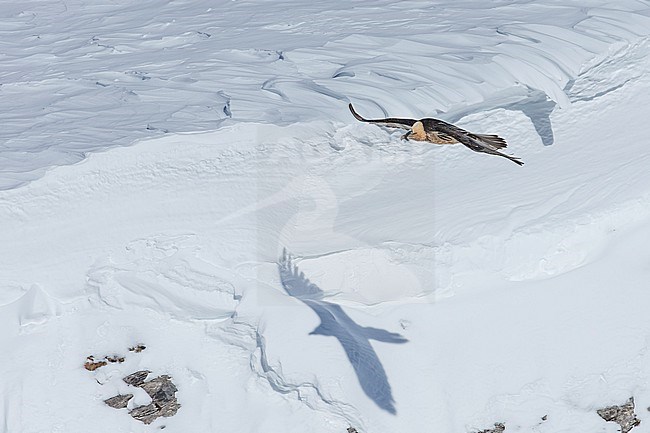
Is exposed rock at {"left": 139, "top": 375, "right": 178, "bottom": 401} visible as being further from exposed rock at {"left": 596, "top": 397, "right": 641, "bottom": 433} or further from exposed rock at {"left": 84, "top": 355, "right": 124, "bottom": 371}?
exposed rock at {"left": 596, "top": 397, "right": 641, "bottom": 433}

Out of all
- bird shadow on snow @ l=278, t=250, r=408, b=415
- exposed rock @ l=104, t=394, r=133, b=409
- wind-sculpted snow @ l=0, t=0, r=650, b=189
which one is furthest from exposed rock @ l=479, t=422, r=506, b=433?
wind-sculpted snow @ l=0, t=0, r=650, b=189

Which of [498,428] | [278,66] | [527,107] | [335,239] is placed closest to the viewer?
[498,428]

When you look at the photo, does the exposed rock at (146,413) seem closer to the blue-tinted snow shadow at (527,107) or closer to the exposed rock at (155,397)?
the exposed rock at (155,397)

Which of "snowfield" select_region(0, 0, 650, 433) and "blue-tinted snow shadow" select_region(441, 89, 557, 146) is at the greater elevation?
"blue-tinted snow shadow" select_region(441, 89, 557, 146)

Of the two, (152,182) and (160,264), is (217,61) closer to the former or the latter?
(152,182)

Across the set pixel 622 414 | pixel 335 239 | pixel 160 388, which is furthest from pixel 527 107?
pixel 160 388

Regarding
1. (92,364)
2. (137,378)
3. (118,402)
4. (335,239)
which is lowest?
(118,402)

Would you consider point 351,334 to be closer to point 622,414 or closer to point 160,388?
point 160,388
